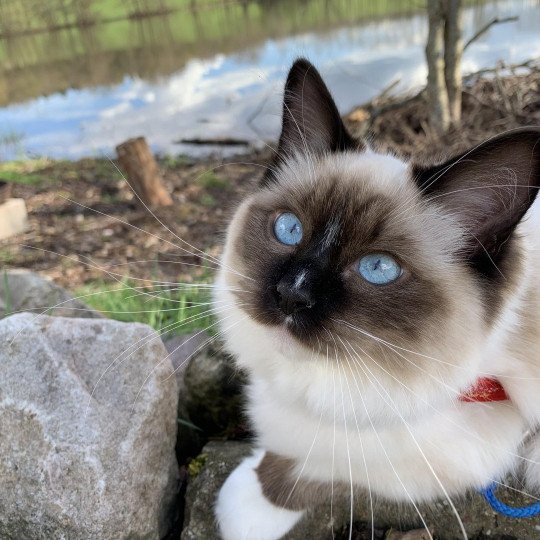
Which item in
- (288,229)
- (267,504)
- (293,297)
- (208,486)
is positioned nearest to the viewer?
(293,297)

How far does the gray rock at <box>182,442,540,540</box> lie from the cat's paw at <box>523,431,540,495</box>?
0.09 m

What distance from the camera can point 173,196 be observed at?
5488mm

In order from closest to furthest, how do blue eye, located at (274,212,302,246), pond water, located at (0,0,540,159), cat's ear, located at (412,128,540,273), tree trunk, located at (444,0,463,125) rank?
cat's ear, located at (412,128,540,273) → blue eye, located at (274,212,302,246) → tree trunk, located at (444,0,463,125) → pond water, located at (0,0,540,159)

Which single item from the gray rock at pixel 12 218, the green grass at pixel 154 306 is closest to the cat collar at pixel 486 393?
the green grass at pixel 154 306

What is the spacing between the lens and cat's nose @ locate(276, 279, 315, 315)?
1.06m

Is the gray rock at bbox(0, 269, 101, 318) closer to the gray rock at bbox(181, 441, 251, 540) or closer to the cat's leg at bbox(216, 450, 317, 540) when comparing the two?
the gray rock at bbox(181, 441, 251, 540)

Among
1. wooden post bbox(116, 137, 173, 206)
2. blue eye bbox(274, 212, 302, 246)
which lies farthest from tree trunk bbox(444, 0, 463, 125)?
blue eye bbox(274, 212, 302, 246)

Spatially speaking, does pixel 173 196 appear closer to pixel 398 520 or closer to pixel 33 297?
pixel 33 297

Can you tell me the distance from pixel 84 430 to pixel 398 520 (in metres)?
0.94

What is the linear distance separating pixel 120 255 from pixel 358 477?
11.4 feet

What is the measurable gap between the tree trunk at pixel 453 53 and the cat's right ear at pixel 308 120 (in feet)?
12.2

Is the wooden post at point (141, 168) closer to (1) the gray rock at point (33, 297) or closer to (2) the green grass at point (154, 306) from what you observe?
(2) the green grass at point (154, 306)

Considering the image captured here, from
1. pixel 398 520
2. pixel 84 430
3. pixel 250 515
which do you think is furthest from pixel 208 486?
pixel 398 520

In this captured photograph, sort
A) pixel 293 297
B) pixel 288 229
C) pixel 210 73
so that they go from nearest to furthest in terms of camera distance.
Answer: pixel 293 297 < pixel 288 229 < pixel 210 73
